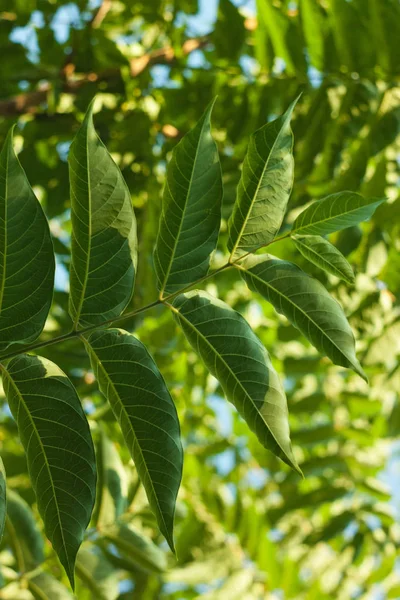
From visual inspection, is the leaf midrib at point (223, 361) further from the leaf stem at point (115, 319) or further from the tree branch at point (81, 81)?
the tree branch at point (81, 81)

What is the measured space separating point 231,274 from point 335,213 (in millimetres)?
773

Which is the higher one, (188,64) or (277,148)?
(277,148)

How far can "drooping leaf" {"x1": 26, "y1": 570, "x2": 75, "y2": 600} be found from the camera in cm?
100

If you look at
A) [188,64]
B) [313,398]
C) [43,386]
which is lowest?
[313,398]

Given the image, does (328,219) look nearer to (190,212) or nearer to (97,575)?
(190,212)

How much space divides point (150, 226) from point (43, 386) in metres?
0.85

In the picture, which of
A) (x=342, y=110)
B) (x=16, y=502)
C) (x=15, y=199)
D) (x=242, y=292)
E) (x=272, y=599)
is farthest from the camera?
(x=242, y=292)

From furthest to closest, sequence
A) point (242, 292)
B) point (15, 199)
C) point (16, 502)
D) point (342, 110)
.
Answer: point (242, 292), point (342, 110), point (16, 502), point (15, 199)

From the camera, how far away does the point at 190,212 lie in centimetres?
68

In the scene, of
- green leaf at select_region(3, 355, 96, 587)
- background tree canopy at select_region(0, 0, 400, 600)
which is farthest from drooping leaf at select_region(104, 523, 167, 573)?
green leaf at select_region(3, 355, 96, 587)

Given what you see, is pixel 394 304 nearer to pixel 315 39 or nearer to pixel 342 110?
pixel 342 110

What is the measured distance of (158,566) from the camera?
1.08 metres

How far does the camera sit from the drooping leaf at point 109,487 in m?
1.09

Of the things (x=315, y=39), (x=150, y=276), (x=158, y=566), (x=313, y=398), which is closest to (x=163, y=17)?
(x=315, y=39)
